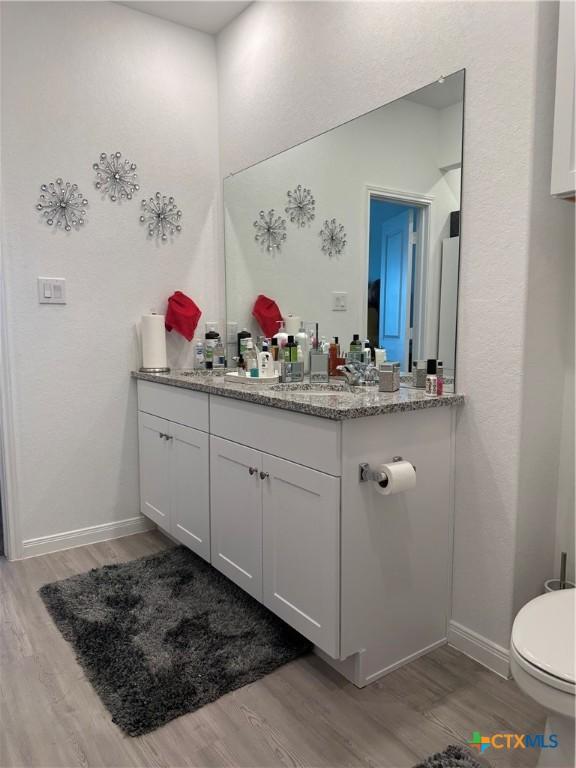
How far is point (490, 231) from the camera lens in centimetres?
170

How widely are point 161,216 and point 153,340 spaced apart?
2.24 ft

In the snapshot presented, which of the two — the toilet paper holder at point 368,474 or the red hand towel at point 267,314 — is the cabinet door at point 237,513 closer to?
the toilet paper holder at point 368,474

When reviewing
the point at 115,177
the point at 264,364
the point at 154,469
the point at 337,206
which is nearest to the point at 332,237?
the point at 337,206

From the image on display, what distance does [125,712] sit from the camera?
1552 mm

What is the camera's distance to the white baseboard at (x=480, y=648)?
1729 millimetres

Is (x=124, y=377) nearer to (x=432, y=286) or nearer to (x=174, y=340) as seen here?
(x=174, y=340)

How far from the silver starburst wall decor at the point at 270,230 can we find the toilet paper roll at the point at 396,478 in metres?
1.52

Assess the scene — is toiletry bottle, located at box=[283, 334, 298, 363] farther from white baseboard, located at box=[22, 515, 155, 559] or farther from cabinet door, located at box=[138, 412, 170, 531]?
white baseboard, located at box=[22, 515, 155, 559]

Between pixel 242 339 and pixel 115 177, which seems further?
pixel 242 339

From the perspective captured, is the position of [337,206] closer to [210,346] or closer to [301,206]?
[301,206]

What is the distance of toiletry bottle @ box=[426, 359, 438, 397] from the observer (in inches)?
72.4

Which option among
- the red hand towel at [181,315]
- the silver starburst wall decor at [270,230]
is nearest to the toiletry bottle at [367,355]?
the silver starburst wall decor at [270,230]

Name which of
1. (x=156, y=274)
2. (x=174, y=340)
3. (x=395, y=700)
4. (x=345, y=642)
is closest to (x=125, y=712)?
(x=345, y=642)

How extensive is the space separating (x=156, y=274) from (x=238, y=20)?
1.39 m
